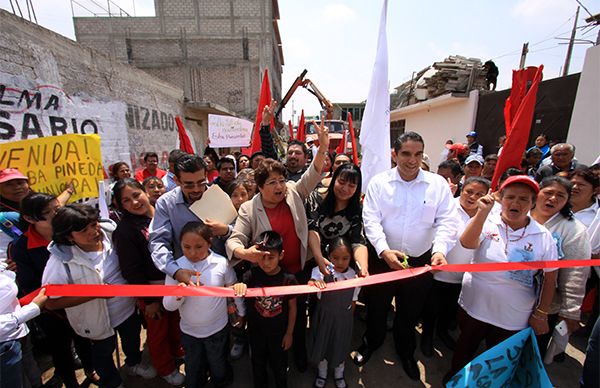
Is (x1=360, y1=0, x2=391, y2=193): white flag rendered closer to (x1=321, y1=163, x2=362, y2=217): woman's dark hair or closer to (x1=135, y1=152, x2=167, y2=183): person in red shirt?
(x1=321, y1=163, x2=362, y2=217): woman's dark hair

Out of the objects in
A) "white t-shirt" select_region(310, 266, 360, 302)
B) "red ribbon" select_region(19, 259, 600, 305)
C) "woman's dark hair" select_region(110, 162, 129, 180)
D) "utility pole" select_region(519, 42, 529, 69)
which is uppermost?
"utility pole" select_region(519, 42, 529, 69)

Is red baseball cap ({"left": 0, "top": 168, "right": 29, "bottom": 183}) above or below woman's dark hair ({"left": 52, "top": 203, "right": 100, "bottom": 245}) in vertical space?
above

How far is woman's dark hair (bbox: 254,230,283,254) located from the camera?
197 cm

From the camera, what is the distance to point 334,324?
2426mm

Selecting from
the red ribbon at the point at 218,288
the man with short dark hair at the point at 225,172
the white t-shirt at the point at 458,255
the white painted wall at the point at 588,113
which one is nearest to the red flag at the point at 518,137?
the white t-shirt at the point at 458,255

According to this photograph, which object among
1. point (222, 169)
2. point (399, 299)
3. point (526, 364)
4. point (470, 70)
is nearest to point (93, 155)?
point (222, 169)

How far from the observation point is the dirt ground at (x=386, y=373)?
8.24 ft

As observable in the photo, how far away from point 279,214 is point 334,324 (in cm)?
115

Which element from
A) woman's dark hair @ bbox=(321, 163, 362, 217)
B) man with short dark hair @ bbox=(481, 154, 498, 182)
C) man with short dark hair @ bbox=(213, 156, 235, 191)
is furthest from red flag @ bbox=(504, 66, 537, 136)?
man with short dark hair @ bbox=(213, 156, 235, 191)

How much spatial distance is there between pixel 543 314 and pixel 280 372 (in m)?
2.07

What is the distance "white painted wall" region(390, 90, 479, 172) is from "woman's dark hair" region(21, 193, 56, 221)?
14066 mm

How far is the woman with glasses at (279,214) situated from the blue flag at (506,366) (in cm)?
138

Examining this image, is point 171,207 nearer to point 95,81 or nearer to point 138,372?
point 138,372

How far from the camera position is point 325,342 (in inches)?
95.2
